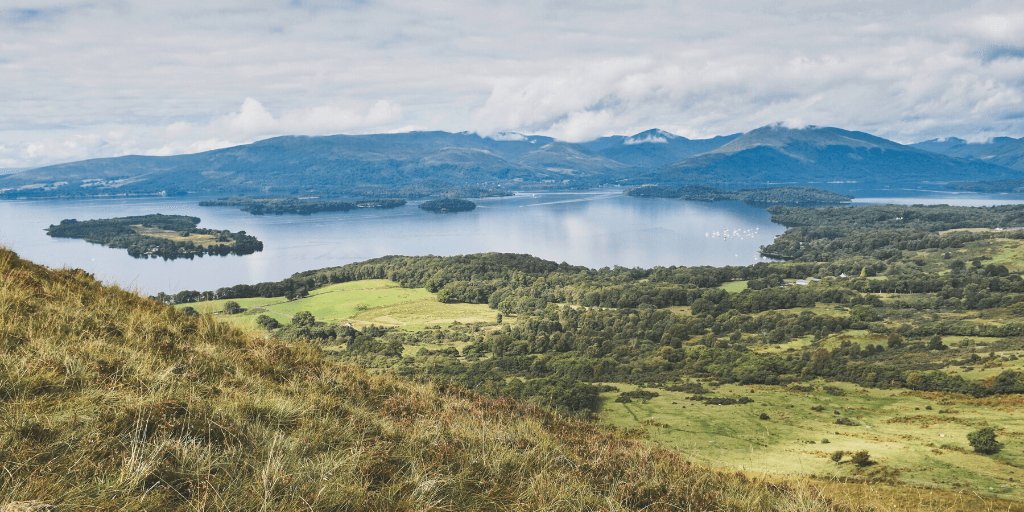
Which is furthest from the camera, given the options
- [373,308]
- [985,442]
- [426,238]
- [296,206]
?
[296,206]

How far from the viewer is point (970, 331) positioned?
165 feet

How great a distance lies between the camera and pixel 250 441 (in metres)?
3.72

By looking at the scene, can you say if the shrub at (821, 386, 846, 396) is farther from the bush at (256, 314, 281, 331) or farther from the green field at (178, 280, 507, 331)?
the bush at (256, 314, 281, 331)

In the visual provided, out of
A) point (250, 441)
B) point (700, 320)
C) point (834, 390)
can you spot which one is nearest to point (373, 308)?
point (700, 320)

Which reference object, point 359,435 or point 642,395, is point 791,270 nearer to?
point 642,395

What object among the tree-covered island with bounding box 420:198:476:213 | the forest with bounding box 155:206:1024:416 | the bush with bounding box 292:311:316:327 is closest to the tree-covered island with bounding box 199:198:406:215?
the tree-covered island with bounding box 420:198:476:213

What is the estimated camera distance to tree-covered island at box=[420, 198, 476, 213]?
185 metres

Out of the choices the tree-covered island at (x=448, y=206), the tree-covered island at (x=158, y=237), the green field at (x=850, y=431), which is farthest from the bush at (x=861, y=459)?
the tree-covered island at (x=448, y=206)

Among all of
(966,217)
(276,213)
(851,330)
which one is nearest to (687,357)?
(851,330)

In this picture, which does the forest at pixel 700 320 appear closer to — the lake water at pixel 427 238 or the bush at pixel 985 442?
the lake water at pixel 427 238

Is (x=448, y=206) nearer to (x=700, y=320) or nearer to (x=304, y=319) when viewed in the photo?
(x=304, y=319)

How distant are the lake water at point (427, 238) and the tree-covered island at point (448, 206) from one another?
5458 millimetres

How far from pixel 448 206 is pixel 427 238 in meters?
69.9

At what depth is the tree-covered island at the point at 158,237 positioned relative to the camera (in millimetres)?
96938
